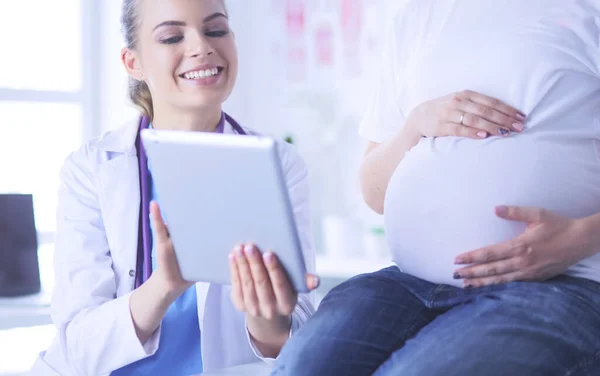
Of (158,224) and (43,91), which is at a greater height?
(158,224)

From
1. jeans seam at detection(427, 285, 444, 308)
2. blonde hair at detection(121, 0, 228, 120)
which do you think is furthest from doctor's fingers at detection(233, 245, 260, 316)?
blonde hair at detection(121, 0, 228, 120)

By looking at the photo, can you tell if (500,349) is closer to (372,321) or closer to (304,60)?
(372,321)

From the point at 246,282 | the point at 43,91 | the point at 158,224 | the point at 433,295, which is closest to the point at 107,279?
the point at 158,224

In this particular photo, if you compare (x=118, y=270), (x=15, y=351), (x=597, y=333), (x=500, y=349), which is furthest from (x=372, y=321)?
(x=15, y=351)

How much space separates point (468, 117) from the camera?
4.34ft

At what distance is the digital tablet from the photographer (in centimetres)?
103

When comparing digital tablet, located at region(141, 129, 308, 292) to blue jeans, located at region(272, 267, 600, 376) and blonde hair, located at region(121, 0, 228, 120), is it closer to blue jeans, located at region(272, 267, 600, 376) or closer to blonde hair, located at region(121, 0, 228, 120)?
blue jeans, located at region(272, 267, 600, 376)

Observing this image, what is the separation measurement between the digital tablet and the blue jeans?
0.36ft

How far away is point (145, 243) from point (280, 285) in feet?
1.73

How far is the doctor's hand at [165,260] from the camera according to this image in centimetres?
124

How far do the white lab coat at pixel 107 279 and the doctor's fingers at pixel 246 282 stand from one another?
0.27 meters

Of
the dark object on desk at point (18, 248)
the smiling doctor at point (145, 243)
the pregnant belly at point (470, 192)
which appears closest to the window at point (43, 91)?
the dark object on desk at point (18, 248)

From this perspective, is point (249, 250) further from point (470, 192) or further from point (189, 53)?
point (189, 53)

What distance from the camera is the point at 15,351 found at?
3076 millimetres
